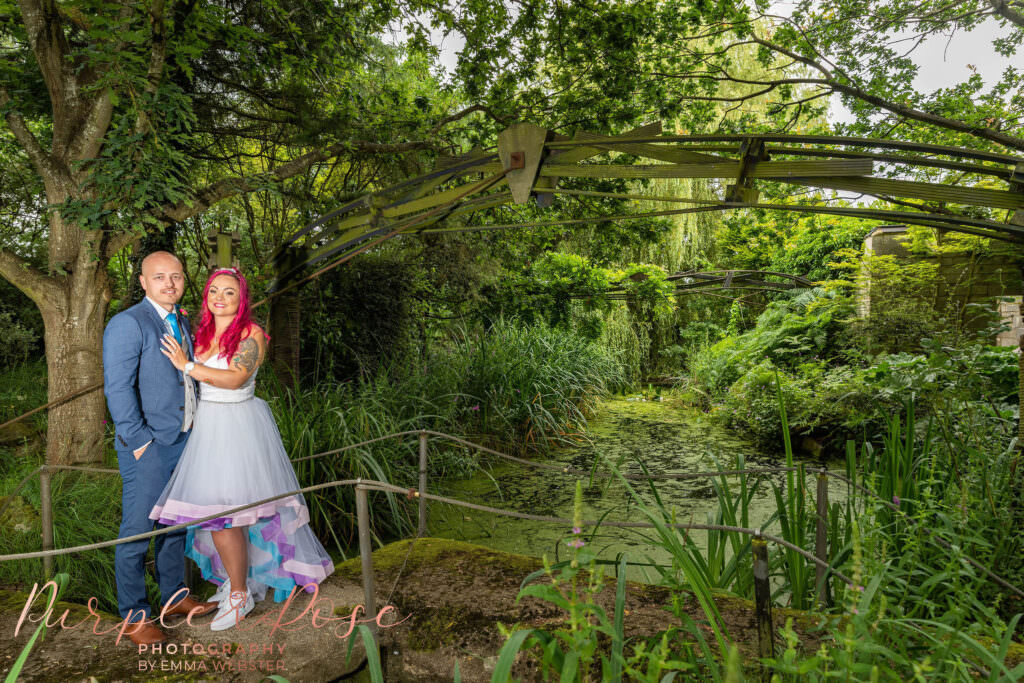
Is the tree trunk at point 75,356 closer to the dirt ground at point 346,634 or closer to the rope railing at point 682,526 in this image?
the dirt ground at point 346,634

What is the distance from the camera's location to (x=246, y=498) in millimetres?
2039

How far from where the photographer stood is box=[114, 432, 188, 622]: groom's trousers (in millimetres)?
2020

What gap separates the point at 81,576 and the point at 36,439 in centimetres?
283

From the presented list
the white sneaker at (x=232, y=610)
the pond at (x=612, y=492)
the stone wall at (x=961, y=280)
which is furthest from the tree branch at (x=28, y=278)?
the stone wall at (x=961, y=280)

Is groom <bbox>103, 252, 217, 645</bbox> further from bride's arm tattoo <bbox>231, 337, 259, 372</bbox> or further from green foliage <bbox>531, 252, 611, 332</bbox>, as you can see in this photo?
green foliage <bbox>531, 252, 611, 332</bbox>

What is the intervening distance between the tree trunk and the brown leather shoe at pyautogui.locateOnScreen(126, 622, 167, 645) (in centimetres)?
211

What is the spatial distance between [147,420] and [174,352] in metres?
0.28

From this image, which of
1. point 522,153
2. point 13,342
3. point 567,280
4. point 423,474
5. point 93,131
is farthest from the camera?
point 567,280

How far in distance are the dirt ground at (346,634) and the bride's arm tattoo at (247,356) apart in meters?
0.91

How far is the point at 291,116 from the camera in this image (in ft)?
15.7

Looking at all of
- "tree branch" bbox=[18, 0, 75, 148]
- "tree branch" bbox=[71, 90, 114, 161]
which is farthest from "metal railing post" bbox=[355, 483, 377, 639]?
"tree branch" bbox=[18, 0, 75, 148]

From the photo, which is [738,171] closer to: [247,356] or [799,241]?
[247,356]

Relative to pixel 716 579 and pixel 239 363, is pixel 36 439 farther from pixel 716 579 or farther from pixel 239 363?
pixel 716 579

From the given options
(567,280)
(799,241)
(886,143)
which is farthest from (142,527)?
(799,241)
